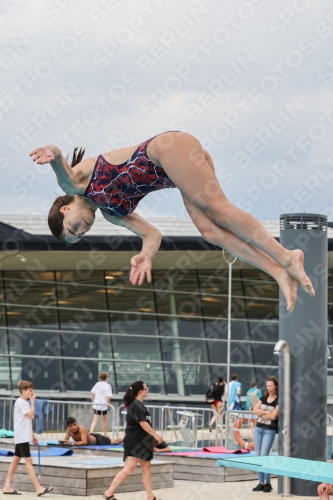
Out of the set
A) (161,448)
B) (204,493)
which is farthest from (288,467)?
(161,448)

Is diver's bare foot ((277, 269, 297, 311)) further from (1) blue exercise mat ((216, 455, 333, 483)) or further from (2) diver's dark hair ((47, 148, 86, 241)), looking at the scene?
(1) blue exercise mat ((216, 455, 333, 483))

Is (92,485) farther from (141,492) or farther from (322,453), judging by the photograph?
(322,453)

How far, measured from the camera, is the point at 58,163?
497cm

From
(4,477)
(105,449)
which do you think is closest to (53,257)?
(105,449)

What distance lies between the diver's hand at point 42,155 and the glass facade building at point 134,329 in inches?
835

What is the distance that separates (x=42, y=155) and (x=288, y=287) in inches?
68.1

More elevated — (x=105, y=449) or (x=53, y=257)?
(x=53, y=257)

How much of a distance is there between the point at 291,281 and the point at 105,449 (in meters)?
10.8

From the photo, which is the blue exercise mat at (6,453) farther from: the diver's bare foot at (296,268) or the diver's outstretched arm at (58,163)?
the diver's bare foot at (296,268)

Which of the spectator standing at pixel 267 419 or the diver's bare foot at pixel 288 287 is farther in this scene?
the spectator standing at pixel 267 419

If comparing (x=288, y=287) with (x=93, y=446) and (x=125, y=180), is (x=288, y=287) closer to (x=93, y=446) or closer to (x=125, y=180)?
(x=125, y=180)

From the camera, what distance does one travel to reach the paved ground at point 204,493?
12.1 meters

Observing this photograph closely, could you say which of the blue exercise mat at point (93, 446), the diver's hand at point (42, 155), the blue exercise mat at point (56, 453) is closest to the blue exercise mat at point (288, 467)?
the diver's hand at point (42, 155)

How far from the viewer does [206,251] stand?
24594 mm
